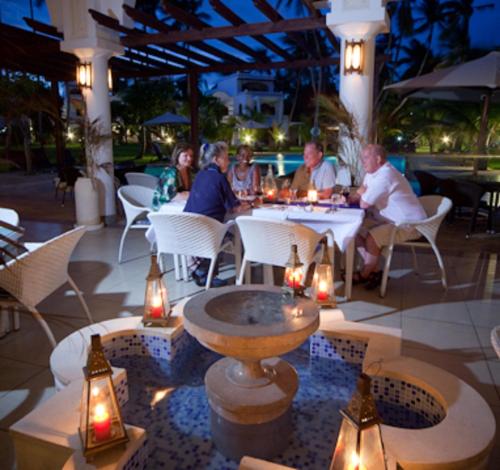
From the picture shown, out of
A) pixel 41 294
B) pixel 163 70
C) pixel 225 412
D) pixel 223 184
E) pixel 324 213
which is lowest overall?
pixel 225 412

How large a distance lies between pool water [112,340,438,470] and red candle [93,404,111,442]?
18.8 inches

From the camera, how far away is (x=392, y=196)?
13.5 feet

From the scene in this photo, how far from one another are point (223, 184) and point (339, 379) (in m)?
1.90

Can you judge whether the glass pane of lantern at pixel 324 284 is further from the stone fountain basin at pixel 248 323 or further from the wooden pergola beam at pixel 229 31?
the wooden pergola beam at pixel 229 31

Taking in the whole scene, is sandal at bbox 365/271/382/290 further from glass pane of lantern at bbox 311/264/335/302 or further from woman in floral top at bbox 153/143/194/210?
woman in floral top at bbox 153/143/194/210

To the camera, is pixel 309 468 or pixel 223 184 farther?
pixel 223 184

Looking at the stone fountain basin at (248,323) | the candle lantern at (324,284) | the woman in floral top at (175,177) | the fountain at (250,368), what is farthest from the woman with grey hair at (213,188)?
the fountain at (250,368)

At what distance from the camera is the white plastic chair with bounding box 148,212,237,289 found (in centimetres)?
372

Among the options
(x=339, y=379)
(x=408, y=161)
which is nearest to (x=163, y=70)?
(x=408, y=161)

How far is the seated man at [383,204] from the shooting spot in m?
4.05

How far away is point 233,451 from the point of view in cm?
213

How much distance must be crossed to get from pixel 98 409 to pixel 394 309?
278cm

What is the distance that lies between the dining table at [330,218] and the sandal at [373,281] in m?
0.24

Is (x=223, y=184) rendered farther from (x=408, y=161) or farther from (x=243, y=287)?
(x=408, y=161)
